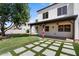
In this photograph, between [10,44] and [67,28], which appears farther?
[67,28]

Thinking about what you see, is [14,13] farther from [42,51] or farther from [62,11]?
[42,51]

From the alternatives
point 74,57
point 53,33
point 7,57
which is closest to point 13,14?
point 53,33

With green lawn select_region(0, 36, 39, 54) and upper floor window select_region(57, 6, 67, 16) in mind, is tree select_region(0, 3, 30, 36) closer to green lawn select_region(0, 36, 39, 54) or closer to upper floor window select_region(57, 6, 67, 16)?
upper floor window select_region(57, 6, 67, 16)

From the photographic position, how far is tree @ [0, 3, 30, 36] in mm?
16828

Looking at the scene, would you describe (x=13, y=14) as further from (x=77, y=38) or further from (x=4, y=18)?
(x=77, y=38)

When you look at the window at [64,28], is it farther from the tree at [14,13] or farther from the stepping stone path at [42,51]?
the stepping stone path at [42,51]

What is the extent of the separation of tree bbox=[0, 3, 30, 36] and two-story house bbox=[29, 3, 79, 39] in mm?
2927

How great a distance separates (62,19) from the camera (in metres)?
14.8

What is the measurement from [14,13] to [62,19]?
20.3 ft

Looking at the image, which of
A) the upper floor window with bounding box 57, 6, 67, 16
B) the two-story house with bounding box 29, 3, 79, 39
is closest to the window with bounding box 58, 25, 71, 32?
the two-story house with bounding box 29, 3, 79, 39

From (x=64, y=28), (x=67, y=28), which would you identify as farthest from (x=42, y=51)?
(x=64, y=28)

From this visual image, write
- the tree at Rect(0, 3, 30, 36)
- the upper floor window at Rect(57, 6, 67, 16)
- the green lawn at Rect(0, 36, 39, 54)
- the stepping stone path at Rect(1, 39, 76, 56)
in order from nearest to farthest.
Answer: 1. the stepping stone path at Rect(1, 39, 76, 56)
2. the green lawn at Rect(0, 36, 39, 54)
3. the upper floor window at Rect(57, 6, 67, 16)
4. the tree at Rect(0, 3, 30, 36)

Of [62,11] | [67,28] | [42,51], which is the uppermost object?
[62,11]

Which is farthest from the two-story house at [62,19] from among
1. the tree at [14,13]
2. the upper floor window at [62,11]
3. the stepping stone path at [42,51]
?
the stepping stone path at [42,51]
